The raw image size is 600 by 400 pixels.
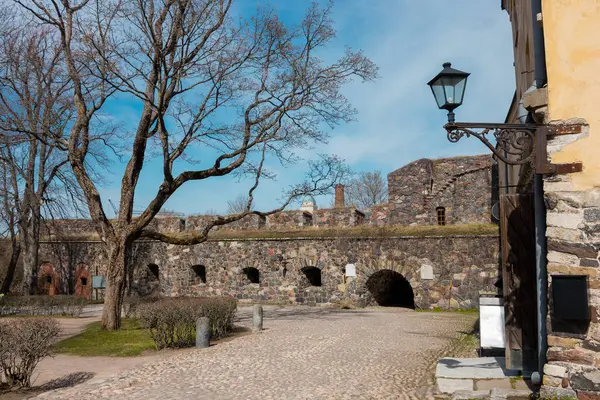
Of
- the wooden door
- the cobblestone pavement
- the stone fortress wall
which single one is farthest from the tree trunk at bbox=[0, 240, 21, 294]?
the wooden door

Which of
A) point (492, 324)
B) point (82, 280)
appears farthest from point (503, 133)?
point (82, 280)

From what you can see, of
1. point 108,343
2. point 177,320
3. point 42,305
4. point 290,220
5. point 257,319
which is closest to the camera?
point 177,320

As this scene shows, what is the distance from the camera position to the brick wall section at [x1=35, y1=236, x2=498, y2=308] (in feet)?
55.3

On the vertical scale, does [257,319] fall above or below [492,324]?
below

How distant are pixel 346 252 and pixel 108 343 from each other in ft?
32.5

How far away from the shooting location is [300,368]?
7949 mm

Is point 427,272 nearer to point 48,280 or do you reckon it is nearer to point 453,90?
point 453,90

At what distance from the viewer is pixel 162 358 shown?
908 cm

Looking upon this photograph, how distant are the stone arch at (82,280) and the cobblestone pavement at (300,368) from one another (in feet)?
46.3

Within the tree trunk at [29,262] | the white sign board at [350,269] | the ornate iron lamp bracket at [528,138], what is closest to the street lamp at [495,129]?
the ornate iron lamp bracket at [528,138]

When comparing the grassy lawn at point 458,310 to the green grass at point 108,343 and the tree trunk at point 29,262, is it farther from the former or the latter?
the tree trunk at point 29,262

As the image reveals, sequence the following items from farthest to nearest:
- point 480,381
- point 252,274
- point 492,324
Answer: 1. point 252,274
2. point 492,324
3. point 480,381

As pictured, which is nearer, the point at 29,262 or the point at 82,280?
the point at 29,262

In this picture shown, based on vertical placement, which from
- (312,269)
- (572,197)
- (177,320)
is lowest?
(177,320)
